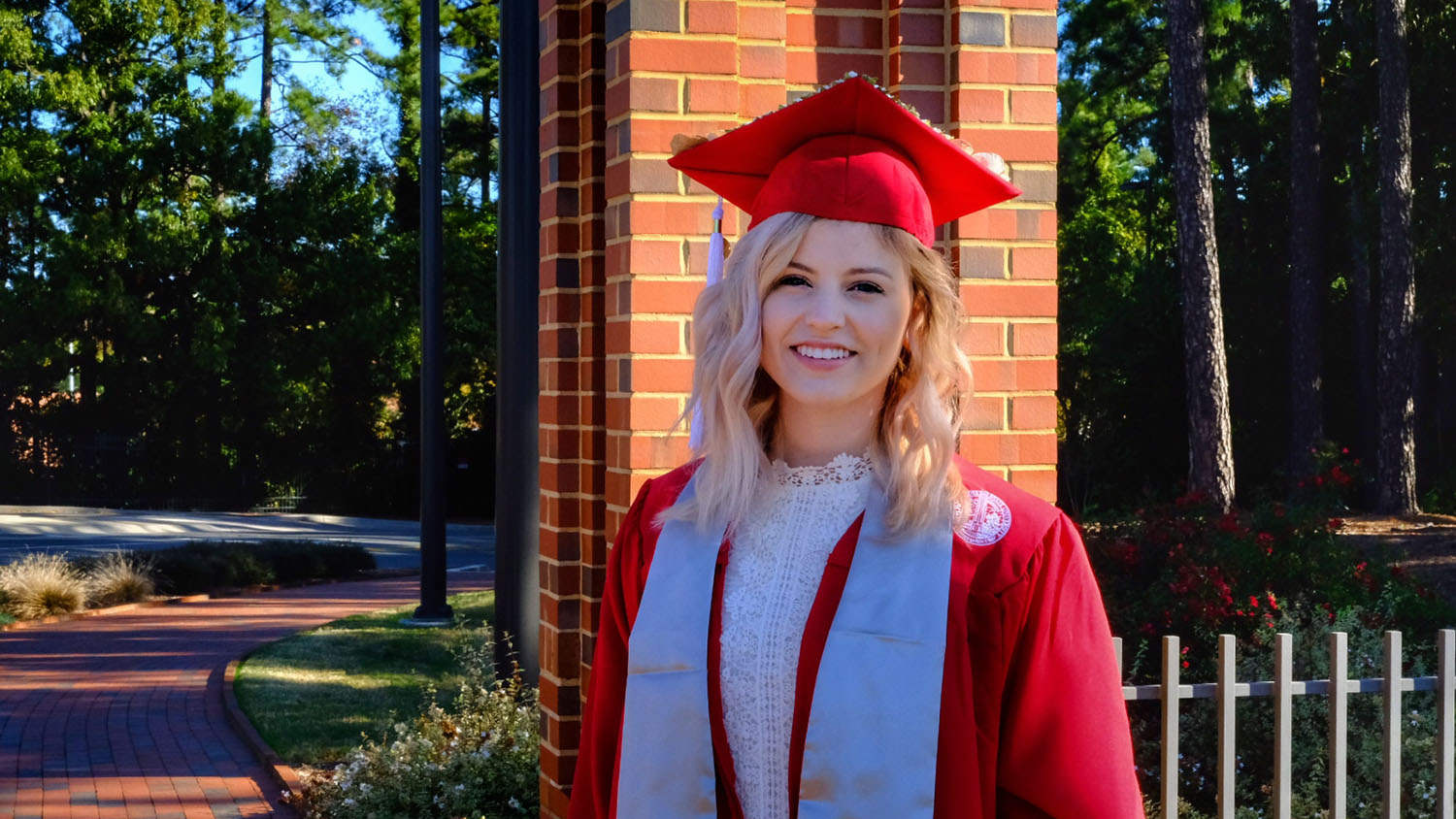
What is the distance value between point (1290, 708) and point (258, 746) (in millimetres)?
5747

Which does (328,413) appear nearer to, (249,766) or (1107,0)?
(1107,0)

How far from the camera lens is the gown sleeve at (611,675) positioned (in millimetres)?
2311

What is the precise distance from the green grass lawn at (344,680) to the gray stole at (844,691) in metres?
5.56

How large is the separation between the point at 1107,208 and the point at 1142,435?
34.2 ft

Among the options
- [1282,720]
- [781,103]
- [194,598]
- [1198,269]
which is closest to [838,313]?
[781,103]

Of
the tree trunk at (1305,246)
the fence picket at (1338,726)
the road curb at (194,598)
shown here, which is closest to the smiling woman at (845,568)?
the fence picket at (1338,726)

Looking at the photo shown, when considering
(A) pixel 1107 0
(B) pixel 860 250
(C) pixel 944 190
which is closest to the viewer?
(B) pixel 860 250

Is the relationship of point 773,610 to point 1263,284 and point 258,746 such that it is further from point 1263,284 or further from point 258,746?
point 1263,284

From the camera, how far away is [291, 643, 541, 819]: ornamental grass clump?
556 centimetres

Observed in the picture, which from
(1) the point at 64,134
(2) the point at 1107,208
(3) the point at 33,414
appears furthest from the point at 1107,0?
(3) the point at 33,414

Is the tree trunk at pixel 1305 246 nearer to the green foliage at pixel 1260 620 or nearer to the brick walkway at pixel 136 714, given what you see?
the green foliage at pixel 1260 620

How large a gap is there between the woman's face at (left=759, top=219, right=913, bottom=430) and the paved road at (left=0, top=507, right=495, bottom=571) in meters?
16.9

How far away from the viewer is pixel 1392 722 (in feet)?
14.5

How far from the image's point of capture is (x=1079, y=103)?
28828 millimetres
